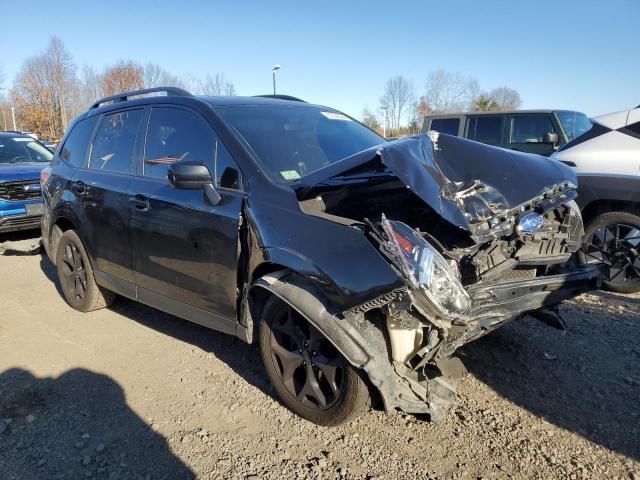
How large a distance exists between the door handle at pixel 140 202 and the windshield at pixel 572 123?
7693 mm

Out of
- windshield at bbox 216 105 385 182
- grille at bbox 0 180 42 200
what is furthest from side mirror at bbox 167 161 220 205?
grille at bbox 0 180 42 200

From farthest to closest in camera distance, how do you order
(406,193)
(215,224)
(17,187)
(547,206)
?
(17,187) < (215,224) < (547,206) < (406,193)

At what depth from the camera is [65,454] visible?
2764 mm

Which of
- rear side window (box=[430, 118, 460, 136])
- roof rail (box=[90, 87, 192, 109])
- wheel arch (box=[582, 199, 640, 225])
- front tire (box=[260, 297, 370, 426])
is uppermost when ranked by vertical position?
roof rail (box=[90, 87, 192, 109])

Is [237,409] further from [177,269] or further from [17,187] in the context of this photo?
[17,187]

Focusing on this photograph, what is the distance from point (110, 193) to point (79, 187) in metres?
0.68

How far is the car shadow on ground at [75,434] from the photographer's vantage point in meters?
2.63

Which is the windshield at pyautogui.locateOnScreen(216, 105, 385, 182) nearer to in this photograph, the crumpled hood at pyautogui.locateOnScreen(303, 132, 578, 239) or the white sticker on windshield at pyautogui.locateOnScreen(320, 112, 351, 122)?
the white sticker on windshield at pyautogui.locateOnScreen(320, 112, 351, 122)

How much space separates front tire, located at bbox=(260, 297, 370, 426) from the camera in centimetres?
272

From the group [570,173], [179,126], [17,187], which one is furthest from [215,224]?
[17,187]

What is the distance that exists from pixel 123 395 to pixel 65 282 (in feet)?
7.18

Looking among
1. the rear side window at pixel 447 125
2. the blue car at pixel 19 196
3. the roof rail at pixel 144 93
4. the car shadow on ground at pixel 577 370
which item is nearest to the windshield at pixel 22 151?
the blue car at pixel 19 196

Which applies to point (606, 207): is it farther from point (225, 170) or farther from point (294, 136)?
point (225, 170)

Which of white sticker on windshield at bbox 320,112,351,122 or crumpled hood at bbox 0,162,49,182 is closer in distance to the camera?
white sticker on windshield at bbox 320,112,351,122
